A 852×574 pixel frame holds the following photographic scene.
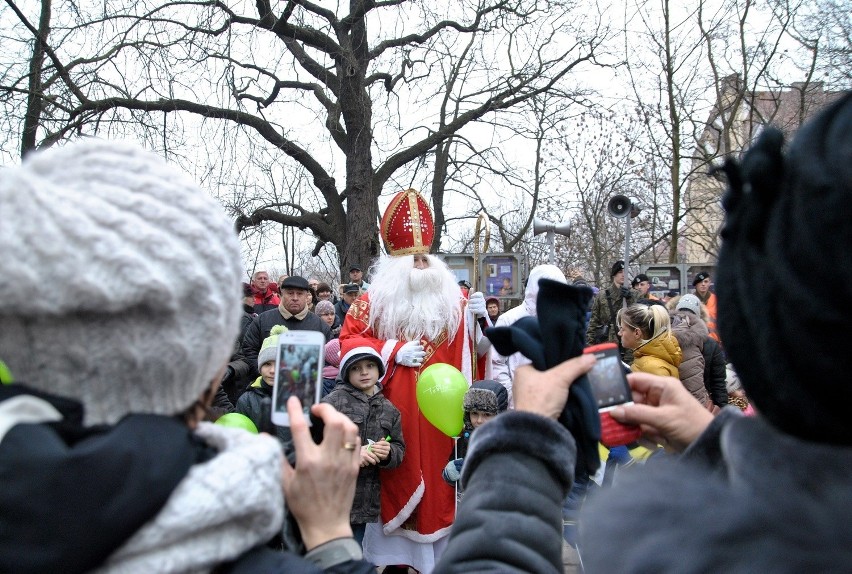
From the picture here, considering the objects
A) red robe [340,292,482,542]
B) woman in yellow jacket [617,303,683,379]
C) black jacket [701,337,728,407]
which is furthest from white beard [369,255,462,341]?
black jacket [701,337,728,407]

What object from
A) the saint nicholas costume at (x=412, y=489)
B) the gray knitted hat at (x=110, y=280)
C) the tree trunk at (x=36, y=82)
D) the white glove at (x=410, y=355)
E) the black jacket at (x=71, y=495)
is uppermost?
the tree trunk at (x=36, y=82)

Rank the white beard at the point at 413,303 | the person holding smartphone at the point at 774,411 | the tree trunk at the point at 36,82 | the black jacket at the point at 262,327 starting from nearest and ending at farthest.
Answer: the person holding smartphone at the point at 774,411 < the white beard at the point at 413,303 < the black jacket at the point at 262,327 < the tree trunk at the point at 36,82

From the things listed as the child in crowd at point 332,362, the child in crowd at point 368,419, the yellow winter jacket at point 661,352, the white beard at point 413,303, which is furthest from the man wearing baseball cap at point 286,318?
the yellow winter jacket at point 661,352

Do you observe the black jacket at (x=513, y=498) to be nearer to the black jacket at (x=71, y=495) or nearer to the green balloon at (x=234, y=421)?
the black jacket at (x=71, y=495)

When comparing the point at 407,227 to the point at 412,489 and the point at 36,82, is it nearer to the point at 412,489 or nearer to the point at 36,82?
the point at 412,489

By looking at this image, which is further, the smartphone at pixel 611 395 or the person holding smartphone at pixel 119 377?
the smartphone at pixel 611 395

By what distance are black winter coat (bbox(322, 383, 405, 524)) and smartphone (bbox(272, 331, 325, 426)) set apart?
98.2 inches

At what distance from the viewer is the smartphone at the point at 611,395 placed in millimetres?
1312

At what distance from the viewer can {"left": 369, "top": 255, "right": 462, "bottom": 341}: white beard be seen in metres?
4.47

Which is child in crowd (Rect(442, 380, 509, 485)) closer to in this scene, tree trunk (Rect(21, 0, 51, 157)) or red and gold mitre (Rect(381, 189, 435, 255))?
red and gold mitre (Rect(381, 189, 435, 255))

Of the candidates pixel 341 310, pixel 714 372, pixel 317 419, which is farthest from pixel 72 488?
pixel 341 310

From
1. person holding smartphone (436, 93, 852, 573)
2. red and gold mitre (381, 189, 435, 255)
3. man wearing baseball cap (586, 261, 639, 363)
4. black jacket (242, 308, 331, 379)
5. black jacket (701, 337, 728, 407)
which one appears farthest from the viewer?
man wearing baseball cap (586, 261, 639, 363)

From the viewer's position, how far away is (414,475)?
A: 399cm

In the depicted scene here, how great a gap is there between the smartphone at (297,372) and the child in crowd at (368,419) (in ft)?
8.07
